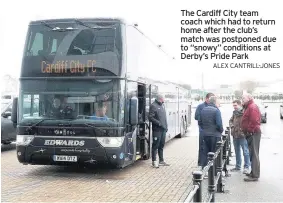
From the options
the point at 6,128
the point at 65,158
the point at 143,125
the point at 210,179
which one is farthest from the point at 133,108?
the point at 6,128

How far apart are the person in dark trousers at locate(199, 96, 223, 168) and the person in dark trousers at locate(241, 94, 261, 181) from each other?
617 millimetres

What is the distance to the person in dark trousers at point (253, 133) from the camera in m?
8.95

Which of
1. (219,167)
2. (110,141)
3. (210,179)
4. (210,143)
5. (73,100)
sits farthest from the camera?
(210,143)

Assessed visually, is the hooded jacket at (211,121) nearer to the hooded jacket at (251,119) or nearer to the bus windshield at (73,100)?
the hooded jacket at (251,119)

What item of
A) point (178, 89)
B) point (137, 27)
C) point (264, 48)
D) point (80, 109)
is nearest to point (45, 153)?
point (80, 109)

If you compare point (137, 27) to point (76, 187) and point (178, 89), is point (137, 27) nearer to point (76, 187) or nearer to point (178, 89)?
point (76, 187)

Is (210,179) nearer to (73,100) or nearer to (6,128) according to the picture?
(73,100)

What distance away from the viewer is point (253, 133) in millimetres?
8984

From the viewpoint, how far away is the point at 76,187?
843 centimetres

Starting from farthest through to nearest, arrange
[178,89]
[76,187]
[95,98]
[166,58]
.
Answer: [178,89] < [166,58] < [95,98] < [76,187]

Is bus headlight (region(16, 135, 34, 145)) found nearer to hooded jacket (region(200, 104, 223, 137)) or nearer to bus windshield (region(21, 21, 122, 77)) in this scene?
bus windshield (region(21, 21, 122, 77))

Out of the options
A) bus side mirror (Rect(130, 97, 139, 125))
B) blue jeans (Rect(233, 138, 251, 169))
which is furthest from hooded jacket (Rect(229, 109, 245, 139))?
bus side mirror (Rect(130, 97, 139, 125))

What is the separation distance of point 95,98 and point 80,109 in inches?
16.4

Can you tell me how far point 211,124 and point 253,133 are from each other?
1.00 metres
